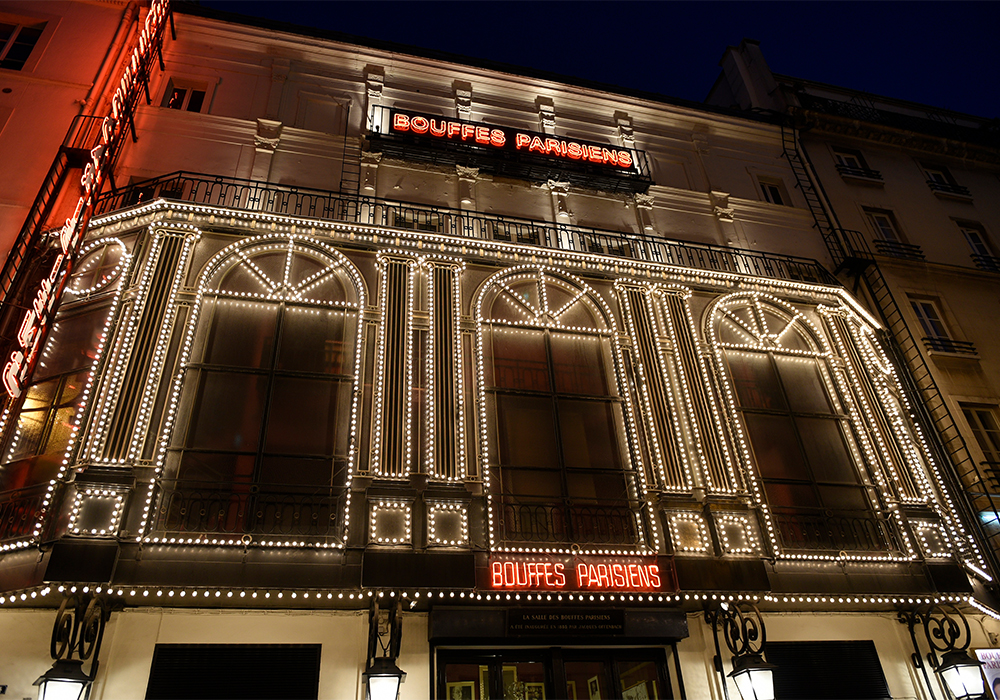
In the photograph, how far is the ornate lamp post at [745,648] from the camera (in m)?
8.55

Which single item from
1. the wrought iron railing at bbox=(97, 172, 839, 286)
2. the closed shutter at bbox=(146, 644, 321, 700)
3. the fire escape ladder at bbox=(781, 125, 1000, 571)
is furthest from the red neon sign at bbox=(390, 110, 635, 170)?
the closed shutter at bbox=(146, 644, 321, 700)

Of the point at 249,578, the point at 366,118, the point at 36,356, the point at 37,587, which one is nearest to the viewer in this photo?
the point at 37,587

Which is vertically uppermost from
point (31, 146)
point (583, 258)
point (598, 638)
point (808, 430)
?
point (31, 146)

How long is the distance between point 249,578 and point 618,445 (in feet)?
20.0

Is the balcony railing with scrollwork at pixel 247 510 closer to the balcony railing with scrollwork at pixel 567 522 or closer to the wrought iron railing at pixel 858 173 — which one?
the balcony railing with scrollwork at pixel 567 522

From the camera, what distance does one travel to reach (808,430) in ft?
39.0

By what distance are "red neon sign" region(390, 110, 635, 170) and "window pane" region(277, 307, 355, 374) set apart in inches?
241

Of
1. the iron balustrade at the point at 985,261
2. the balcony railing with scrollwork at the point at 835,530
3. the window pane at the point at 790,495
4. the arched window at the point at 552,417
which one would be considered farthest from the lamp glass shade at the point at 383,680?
the iron balustrade at the point at 985,261

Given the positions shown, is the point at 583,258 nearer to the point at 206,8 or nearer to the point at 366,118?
the point at 366,118

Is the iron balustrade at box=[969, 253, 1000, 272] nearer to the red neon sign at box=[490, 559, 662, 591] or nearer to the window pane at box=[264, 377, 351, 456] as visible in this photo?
the red neon sign at box=[490, 559, 662, 591]

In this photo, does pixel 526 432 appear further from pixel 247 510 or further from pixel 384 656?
pixel 247 510

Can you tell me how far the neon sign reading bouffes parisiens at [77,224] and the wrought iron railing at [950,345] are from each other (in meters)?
17.8

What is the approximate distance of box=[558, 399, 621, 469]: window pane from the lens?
10523mm

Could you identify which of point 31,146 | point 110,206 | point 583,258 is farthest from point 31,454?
point 583,258
